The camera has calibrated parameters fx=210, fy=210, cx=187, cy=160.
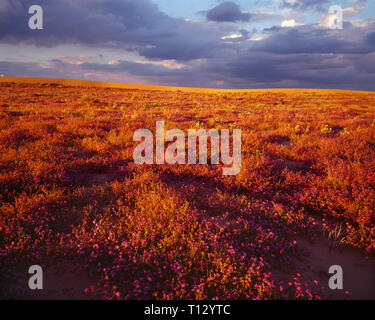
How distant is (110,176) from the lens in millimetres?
5281

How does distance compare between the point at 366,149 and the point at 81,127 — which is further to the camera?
the point at 81,127

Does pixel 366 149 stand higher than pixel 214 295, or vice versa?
pixel 366 149

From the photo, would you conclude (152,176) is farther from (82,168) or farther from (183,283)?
(183,283)

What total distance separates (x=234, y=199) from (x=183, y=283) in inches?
84.4

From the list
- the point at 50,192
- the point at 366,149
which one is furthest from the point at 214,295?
the point at 366,149

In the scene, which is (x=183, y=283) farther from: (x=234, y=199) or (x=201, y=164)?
(x=201, y=164)

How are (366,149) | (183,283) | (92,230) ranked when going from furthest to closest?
(366,149), (92,230), (183,283)

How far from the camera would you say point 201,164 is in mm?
5727

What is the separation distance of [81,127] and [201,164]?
6.28 metres
